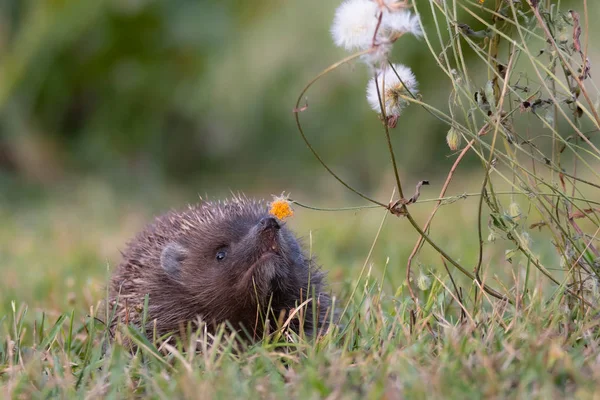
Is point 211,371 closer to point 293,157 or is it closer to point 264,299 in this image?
point 264,299

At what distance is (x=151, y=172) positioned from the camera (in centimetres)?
1250

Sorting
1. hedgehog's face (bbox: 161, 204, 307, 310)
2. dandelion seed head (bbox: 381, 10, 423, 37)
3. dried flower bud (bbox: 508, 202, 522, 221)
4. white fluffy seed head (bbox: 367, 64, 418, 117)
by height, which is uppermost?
dandelion seed head (bbox: 381, 10, 423, 37)

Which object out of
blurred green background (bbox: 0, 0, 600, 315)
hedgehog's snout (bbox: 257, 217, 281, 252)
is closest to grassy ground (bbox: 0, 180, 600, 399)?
hedgehog's snout (bbox: 257, 217, 281, 252)

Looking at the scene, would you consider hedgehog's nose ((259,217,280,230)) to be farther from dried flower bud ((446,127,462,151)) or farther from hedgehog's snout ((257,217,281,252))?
dried flower bud ((446,127,462,151))

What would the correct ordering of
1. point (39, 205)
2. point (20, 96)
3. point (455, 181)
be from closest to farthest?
1. point (455, 181)
2. point (39, 205)
3. point (20, 96)

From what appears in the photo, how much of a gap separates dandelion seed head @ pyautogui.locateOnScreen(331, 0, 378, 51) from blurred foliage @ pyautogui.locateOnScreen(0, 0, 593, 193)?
7.52m

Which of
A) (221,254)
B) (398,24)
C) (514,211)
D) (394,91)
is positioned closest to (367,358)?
(514,211)

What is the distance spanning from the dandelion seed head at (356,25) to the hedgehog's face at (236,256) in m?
1.12

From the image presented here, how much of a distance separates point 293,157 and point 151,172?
7.48 ft

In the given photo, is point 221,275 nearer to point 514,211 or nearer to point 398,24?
point 514,211

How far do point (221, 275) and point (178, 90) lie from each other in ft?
27.3

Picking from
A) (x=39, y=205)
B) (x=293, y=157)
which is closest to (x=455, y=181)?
(x=293, y=157)

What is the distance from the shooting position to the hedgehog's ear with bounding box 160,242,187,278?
4.20 meters

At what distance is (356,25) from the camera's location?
297 centimetres
